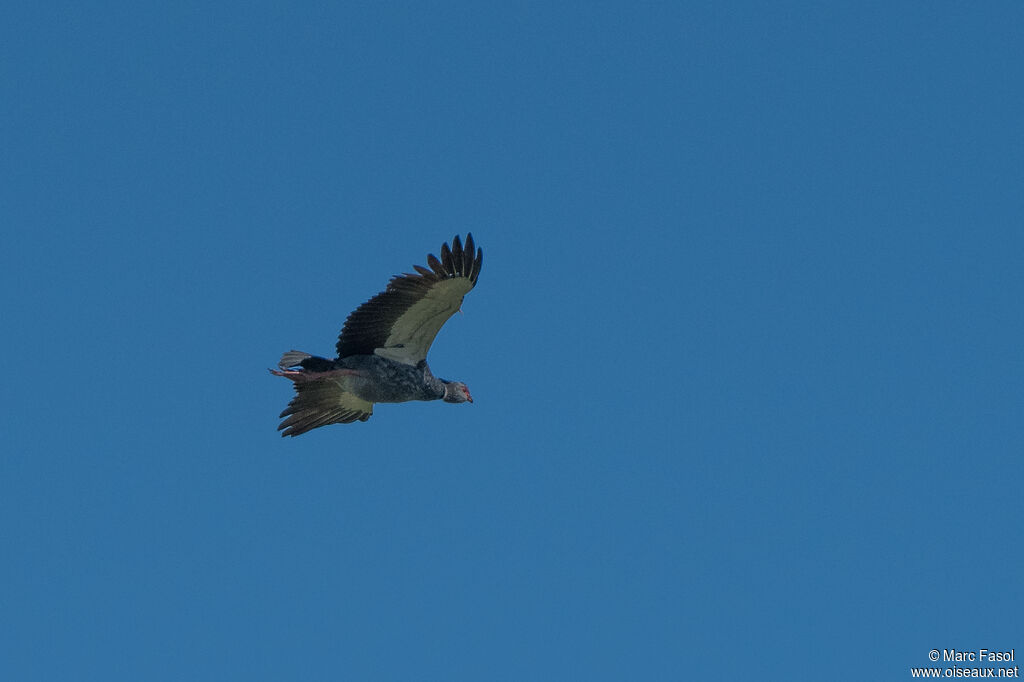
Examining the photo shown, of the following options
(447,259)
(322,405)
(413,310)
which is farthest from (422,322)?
(322,405)

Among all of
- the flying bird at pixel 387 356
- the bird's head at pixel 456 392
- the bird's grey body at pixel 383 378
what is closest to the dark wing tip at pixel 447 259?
the flying bird at pixel 387 356

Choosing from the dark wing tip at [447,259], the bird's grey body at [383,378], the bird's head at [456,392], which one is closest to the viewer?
the dark wing tip at [447,259]

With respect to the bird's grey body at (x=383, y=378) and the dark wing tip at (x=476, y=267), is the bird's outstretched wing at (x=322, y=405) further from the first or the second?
the dark wing tip at (x=476, y=267)

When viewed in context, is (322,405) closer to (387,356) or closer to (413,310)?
(387,356)

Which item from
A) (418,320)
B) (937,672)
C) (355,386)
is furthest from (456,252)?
(937,672)

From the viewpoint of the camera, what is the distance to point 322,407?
21.5 m

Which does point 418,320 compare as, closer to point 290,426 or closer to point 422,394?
point 422,394

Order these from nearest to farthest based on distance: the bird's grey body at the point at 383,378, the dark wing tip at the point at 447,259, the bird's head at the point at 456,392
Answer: the dark wing tip at the point at 447,259, the bird's grey body at the point at 383,378, the bird's head at the point at 456,392

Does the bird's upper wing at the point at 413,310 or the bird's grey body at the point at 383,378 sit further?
the bird's grey body at the point at 383,378

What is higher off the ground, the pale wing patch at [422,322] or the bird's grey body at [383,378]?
the pale wing patch at [422,322]

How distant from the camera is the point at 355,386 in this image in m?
20.7

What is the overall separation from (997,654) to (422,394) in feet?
31.9

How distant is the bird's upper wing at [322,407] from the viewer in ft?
68.9

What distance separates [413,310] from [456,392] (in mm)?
2406
